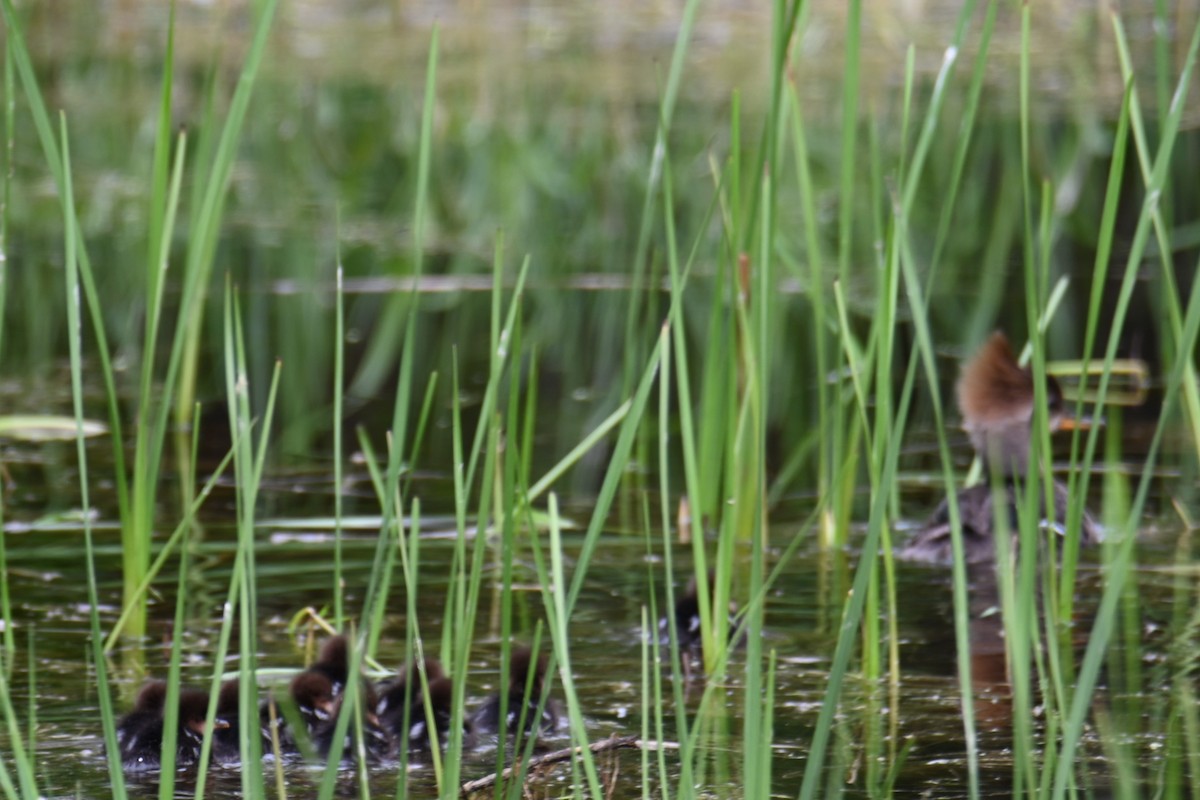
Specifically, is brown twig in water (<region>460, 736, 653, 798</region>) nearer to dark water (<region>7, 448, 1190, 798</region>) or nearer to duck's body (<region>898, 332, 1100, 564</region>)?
dark water (<region>7, 448, 1190, 798</region>)

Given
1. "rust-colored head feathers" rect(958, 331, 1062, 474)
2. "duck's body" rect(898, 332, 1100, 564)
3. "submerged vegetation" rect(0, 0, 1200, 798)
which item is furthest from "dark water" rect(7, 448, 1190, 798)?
"rust-colored head feathers" rect(958, 331, 1062, 474)

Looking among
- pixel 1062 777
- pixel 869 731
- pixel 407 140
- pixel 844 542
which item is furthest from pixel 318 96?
pixel 1062 777

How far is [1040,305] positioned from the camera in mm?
2643

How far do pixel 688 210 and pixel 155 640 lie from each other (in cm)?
516

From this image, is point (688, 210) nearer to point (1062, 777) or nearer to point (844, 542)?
point (844, 542)

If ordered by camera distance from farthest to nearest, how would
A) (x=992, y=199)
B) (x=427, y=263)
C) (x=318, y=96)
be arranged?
(x=318, y=96) < (x=992, y=199) < (x=427, y=263)

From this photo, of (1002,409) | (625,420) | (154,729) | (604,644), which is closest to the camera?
(625,420)

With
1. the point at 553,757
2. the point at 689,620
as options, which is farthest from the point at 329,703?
the point at 689,620

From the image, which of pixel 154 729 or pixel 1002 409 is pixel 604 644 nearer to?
pixel 154 729

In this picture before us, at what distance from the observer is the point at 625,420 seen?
96.9 inches

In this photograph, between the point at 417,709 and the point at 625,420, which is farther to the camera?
the point at 417,709

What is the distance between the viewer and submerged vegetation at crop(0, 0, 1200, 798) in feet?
7.55

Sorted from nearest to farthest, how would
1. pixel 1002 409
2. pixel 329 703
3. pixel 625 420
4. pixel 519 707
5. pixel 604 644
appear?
pixel 625 420 → pixel 329 703 → pixel 519 707 → pixel 604 644 → pixel 1002 409

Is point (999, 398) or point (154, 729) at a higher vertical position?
point (999, 398)
